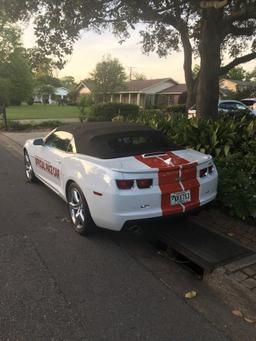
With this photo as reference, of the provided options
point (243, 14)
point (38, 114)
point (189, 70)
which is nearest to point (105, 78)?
point (38, 114)

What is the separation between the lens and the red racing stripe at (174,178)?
435 centimetres

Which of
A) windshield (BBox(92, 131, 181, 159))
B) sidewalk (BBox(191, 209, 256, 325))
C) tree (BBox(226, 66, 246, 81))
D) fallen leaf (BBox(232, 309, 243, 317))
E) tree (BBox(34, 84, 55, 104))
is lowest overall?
fallen leaf (BBox(232, 309, 243, 317))

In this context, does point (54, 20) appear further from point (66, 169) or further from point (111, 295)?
point (111, 295)

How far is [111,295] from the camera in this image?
3512 millimetres

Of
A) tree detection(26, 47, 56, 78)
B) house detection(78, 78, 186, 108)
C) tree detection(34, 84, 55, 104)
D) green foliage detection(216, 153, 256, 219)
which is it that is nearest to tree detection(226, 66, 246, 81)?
house detection(78, 78, 186, 108)

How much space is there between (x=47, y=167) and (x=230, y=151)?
318 centimetres

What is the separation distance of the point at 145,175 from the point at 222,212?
185cm

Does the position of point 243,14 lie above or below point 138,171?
above

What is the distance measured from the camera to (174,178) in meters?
4.41

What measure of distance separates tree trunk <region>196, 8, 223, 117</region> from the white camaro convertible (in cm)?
418

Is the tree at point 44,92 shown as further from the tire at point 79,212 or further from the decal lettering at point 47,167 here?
the tire at point 79,212

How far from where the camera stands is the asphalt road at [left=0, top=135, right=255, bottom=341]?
3.00m

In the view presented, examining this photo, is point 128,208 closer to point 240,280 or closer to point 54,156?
point 240,280

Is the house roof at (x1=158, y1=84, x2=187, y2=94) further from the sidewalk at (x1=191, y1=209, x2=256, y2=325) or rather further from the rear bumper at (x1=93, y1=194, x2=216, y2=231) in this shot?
the rear bumper at (x1=93, y1=194, x2=216, y2=231)
